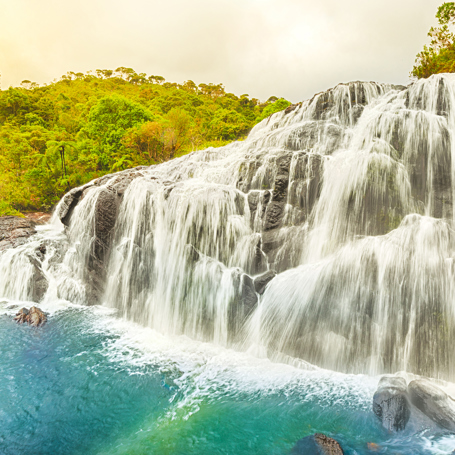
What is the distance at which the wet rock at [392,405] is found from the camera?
6164 millimetres

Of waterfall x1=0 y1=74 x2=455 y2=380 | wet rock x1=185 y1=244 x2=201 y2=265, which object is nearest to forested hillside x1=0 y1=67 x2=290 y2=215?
waterfall x1=0 y1=74 x2=455 y2=380

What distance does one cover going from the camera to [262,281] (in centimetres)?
997

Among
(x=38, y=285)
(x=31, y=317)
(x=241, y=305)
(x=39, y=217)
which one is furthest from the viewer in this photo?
(x=39, y=217)

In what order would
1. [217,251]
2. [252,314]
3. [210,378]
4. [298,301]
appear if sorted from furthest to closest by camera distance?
1. [217,251]
2. [252,314]
3. [298,301]
4. [210,378]

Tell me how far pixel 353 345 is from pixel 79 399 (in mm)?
7162

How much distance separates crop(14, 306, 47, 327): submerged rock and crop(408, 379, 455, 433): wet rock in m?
11.7

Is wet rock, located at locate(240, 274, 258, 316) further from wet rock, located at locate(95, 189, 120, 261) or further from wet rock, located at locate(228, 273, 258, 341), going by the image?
wet rock, located at locate(95, 189, 120, 261)

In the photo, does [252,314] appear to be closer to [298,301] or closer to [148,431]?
[298,301]

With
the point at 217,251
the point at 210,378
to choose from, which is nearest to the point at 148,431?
the point at 210,378

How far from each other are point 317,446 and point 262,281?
4.94m

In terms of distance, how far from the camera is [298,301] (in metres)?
8.97

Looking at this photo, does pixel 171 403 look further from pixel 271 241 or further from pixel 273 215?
pixel 273 215

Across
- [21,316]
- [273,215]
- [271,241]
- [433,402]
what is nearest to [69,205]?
[21,316]

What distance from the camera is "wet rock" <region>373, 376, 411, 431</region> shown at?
616 centimetres
